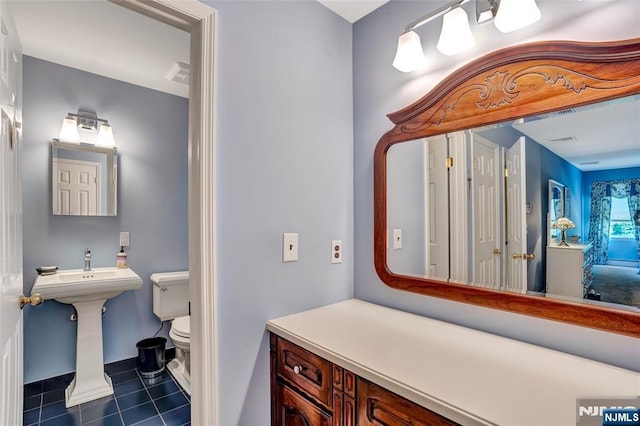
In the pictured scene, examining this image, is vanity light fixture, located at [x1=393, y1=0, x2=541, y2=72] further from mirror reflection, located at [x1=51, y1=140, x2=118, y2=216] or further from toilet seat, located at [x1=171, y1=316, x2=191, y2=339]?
mirror reflection, located at [x1=51, y1=140, x2=118, y2=216]

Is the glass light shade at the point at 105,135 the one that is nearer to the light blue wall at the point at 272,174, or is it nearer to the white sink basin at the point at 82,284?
the white sink basin at the point at 82,284

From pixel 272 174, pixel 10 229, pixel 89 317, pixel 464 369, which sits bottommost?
pixel 89 317

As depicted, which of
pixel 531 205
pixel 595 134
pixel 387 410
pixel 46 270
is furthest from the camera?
pixel 46 270

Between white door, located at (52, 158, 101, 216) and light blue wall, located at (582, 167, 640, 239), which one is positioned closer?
light blue wall, located at (582, 167, 640, 239)

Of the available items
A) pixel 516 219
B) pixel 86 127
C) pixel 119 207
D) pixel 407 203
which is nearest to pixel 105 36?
pixel 86 127

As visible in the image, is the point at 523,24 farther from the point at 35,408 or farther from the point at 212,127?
the point at 35,408

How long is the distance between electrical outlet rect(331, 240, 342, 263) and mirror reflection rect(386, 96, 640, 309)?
29cm

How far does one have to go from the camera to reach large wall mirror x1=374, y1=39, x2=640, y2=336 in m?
0.91

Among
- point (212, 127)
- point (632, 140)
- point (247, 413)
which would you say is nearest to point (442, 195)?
point (632, 140)

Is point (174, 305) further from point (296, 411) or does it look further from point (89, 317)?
point (296, 411)

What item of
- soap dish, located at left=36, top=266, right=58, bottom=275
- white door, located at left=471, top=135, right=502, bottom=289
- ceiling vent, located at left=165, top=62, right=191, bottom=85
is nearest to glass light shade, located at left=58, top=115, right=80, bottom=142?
ceiling vent, located at left=165, top=62, right=191, bottom=85

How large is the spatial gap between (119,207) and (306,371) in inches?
89.4

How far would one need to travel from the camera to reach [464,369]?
89cm

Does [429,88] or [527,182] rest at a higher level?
[429,88]
